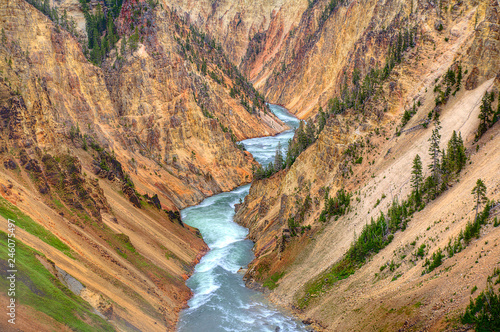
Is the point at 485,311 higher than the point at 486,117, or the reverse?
the point at 486,117

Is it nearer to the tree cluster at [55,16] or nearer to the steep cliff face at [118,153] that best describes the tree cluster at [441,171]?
the steep cliff face at [118,153]

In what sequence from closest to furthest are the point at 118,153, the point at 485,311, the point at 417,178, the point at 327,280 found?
the point at 485,311 → the point at 327,280 → the point at 417,178 → the point at 118,153

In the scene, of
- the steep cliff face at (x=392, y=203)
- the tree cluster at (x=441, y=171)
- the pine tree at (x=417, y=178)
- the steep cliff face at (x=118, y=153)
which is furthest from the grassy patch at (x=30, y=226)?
the tree cluster at (x=441, y=171)

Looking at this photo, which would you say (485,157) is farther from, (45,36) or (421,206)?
(45,36)

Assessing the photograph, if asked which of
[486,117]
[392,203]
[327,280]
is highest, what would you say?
[486,117]

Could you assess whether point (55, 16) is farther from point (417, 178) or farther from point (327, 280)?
point (417, 178)

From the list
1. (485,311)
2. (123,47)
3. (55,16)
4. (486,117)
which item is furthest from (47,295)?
Answer: (55,16)
